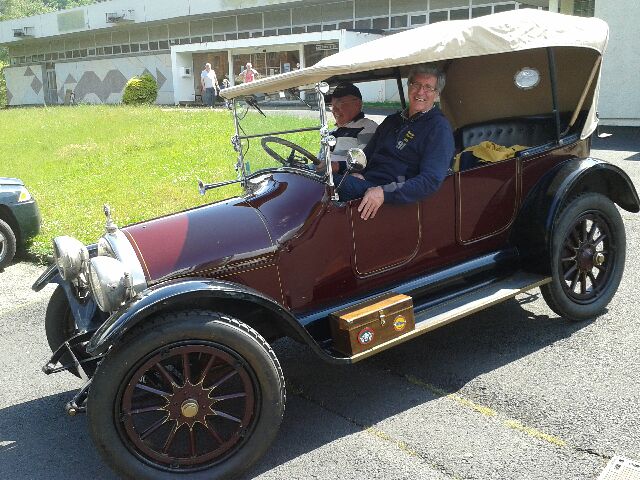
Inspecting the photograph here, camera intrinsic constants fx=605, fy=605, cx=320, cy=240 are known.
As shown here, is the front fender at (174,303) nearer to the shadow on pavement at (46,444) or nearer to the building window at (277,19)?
the shadow on pavement at (46,444)

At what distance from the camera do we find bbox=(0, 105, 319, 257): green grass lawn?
7.48m

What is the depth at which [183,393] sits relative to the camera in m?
2.74

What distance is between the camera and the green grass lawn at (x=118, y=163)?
748 centimetres

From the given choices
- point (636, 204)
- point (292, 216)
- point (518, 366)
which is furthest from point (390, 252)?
point (636, 204)

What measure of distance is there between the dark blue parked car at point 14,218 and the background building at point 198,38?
1143 cm

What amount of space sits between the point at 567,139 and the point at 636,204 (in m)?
0.69

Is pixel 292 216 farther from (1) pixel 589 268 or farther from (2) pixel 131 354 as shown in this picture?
(1) pixel 589 268

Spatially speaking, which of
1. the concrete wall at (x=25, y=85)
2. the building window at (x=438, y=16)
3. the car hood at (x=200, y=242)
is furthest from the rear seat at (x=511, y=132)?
the concrete wall at (x=25, y=85)

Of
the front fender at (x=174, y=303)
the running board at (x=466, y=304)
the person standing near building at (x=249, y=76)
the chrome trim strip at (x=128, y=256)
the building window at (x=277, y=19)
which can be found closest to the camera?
the front fender at (x=174, y=303)

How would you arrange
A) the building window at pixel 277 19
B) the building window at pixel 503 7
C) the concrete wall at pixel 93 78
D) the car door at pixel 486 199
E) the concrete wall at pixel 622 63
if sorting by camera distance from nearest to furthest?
the car door at pixel 486 199 → the concrete wall at pixel 622 63 → the building window at pixel 503 7 → the building window at pixel 277 19 → the concrete wall at pixel 93 78

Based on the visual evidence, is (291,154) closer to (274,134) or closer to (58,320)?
(274,134)

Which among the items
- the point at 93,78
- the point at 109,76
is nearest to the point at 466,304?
the point at 109,76

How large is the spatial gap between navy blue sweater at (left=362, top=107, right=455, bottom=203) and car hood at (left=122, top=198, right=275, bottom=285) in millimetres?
778

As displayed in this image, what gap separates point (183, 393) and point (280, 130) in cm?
172
